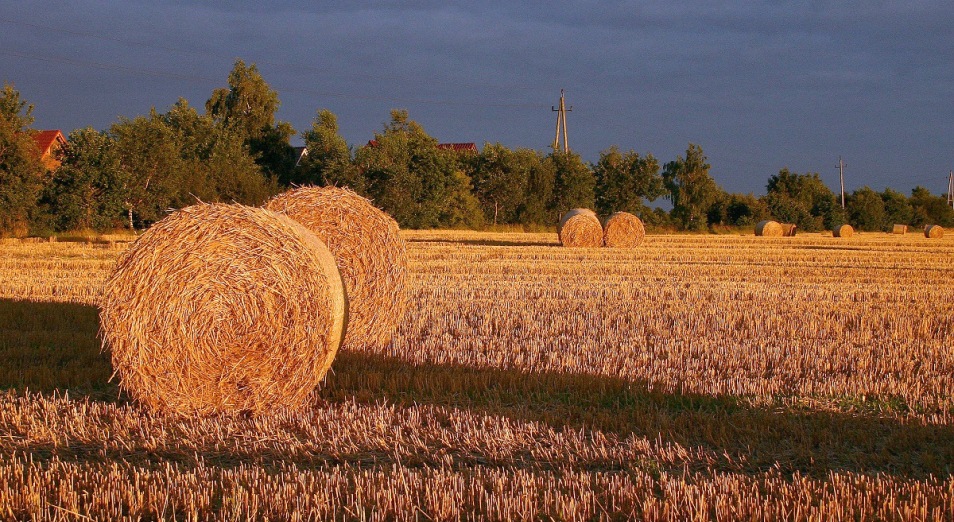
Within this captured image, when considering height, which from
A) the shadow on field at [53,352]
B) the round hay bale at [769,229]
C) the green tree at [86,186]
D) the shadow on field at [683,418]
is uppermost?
the green tree at [86,186]

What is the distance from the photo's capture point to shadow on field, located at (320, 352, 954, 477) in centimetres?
478

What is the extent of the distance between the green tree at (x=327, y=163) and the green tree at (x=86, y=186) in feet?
32.5

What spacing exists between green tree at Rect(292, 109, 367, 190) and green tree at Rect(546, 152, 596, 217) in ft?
34.7

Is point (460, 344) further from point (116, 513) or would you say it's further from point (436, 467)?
point (116, 513)

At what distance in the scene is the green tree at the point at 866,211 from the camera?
5156 centimetres

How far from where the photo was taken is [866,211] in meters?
51.9

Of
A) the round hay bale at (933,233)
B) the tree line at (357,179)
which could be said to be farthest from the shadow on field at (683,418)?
the round hay bale at (933,233)

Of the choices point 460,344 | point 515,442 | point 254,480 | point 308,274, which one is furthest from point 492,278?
point 254,480

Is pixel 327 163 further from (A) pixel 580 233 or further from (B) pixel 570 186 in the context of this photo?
(A) pixel 580 233

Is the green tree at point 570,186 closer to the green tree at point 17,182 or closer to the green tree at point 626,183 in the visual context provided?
the green tree at point 626,183

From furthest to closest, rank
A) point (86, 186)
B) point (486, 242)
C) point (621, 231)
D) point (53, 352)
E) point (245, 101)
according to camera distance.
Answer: point (245, 101)
point (86, 186)
point (486, 242)
point (621, 231)
point (53, 352)

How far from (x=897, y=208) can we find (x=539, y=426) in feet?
183

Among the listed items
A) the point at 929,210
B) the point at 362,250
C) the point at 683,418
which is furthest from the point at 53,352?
the point at 929,210

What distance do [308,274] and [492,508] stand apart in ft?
9.56
